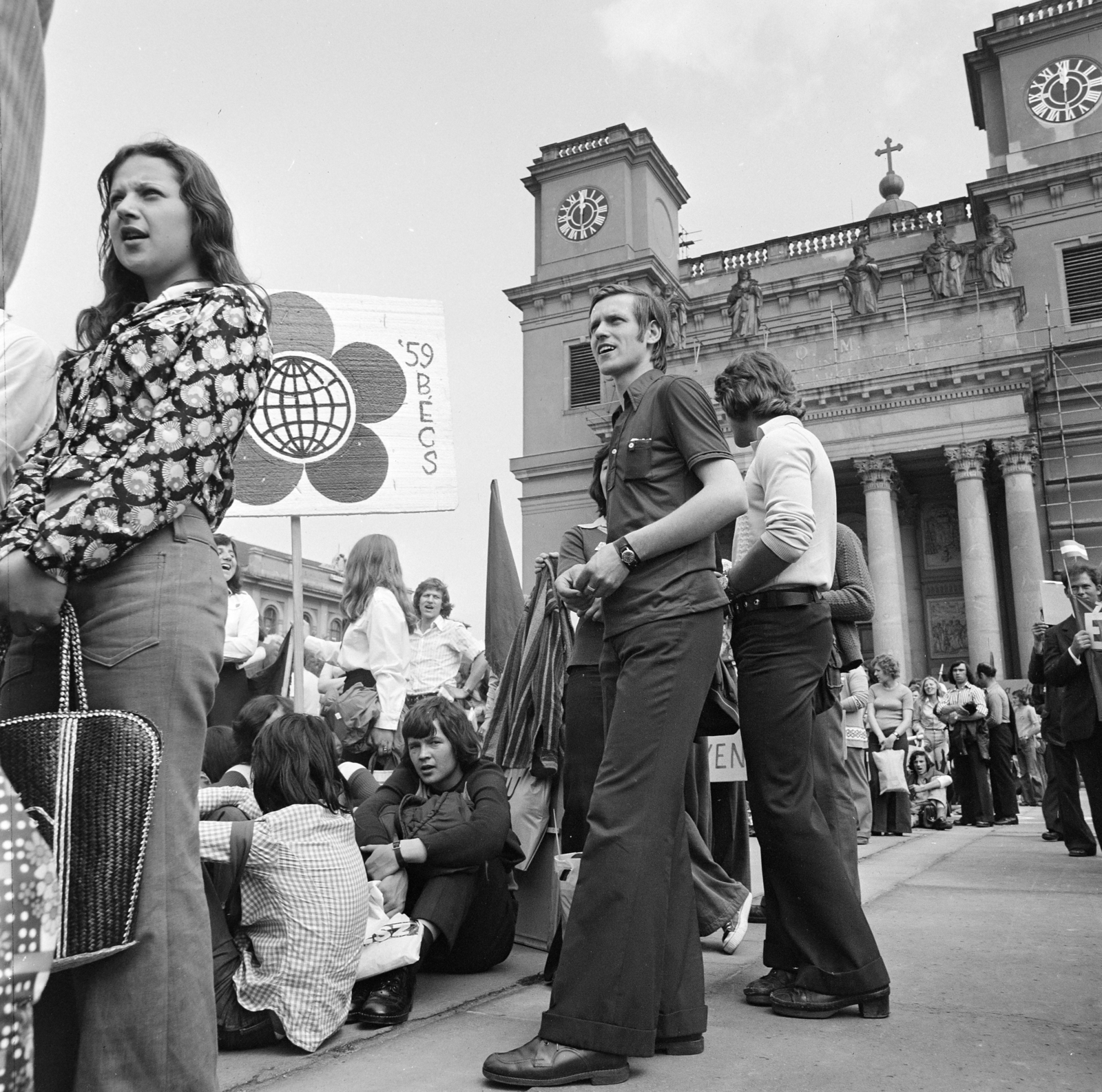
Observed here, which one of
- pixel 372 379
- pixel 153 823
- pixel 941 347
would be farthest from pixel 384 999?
pixel 941 347

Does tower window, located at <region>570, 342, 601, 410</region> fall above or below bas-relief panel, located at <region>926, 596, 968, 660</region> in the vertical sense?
above

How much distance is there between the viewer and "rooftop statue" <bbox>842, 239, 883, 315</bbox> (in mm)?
32406

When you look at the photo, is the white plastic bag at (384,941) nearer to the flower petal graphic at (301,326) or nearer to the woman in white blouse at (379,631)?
the woman in white blouse at (379,631)

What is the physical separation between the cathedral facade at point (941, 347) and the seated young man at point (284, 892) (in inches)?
980

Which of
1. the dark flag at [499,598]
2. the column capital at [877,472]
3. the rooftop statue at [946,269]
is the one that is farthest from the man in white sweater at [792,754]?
the rooftop statue at [946,269]

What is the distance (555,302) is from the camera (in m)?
37.1

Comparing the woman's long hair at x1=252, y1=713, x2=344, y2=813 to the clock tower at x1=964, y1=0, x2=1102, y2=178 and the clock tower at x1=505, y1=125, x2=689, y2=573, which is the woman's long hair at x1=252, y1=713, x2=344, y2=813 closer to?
the clock tower at x1=505, y1=125, x2=689, y2=573

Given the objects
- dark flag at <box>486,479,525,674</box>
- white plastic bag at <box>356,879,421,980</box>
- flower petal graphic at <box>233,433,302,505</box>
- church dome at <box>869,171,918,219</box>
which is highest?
church dome at <box>869,171,918,219</box>

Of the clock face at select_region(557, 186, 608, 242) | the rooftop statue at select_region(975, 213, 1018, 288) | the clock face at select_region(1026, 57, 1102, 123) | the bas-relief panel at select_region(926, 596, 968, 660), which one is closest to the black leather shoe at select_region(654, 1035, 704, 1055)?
the bas-relief panel at select_region(926, 596, 968, 660)

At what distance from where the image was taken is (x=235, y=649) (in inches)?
223

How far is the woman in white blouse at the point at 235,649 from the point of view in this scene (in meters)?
5.67

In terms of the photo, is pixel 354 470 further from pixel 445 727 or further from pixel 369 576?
pixel 445 727

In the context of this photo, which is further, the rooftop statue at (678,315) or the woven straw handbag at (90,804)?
the rooftop statue at (678,315)

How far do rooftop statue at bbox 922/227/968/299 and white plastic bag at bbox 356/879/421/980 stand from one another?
3087 centimetres
